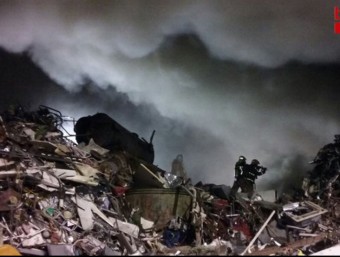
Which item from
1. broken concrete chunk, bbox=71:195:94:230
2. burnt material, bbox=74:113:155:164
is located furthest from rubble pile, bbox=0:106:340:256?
burnt material, bbox=74:113:155:164

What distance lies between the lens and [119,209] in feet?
16.8

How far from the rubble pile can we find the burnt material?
1.27ft

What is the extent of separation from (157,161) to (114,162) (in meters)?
2.63

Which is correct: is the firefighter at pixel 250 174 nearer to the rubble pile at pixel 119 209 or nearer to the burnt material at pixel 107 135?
the rubble pile at pixel 119 209

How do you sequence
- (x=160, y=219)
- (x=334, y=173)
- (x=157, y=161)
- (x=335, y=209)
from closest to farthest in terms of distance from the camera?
1. (x=160, y=219)
2. (x=335, y=209)
3. (x=334, y=173)
4. (x=157, y=161)

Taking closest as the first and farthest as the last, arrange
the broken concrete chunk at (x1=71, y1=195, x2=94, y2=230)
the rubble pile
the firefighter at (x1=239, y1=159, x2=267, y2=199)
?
the rubble pile
the broken concrete chunk at (x1=71, y1=195, x2=94, y2=230)
the firefighter at (x1=239, y1=159, x2=267, y2=199)

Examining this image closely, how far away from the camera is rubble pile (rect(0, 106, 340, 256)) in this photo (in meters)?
4.04

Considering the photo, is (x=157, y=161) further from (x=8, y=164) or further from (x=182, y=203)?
(x=8, y=164)

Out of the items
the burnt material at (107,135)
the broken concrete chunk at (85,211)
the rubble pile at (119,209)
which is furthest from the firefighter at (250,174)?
the broken concrete chunk at (85,211)

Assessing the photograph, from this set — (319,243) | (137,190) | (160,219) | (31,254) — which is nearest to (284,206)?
(319,243)

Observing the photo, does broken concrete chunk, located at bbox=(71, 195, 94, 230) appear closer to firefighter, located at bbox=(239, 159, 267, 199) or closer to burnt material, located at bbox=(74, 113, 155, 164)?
burnt material, located at bbox=(74, 113, 155, 164)

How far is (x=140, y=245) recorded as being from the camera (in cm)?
431

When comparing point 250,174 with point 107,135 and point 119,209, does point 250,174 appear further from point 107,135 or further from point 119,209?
point 107,135

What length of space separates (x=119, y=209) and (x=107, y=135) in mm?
1927
